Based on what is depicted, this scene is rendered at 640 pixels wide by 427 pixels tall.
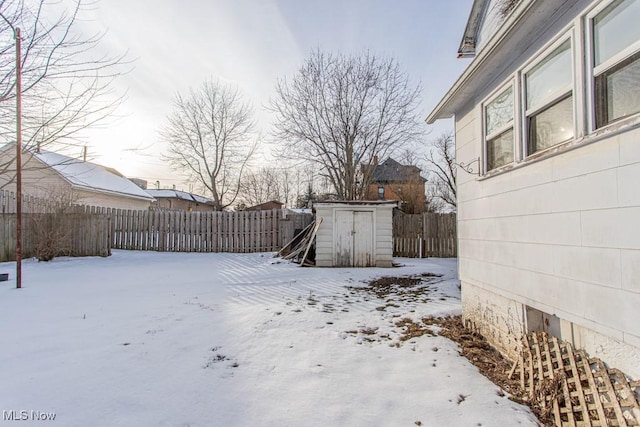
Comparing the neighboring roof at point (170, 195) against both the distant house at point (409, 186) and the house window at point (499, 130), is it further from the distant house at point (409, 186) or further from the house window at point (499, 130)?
the house window at point (499, 130)

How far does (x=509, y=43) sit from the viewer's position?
9.14 feet

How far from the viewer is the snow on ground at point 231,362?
6.93 feet

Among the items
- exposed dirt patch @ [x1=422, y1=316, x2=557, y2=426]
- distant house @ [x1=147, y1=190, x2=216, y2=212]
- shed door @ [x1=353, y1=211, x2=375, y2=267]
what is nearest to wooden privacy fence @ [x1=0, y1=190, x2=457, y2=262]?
shed door @ [x1=353, y1=211, x2=375, y2=267]

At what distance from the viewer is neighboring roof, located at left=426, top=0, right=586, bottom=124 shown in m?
2.32

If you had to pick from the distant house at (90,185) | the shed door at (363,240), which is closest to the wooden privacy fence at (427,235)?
the shed door at (363,240)

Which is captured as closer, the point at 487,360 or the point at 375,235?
the point at 487,360

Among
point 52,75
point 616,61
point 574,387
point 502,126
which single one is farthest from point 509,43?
point 52,75

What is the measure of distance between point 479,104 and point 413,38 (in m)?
6.67

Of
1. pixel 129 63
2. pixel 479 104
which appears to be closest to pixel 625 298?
pixel 479 104

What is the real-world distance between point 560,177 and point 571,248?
0.53 meters

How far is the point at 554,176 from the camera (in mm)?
2352

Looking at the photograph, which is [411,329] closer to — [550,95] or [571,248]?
[571,248]

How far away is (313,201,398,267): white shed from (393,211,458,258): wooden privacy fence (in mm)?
2866

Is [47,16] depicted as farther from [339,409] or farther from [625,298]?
[625,298]
